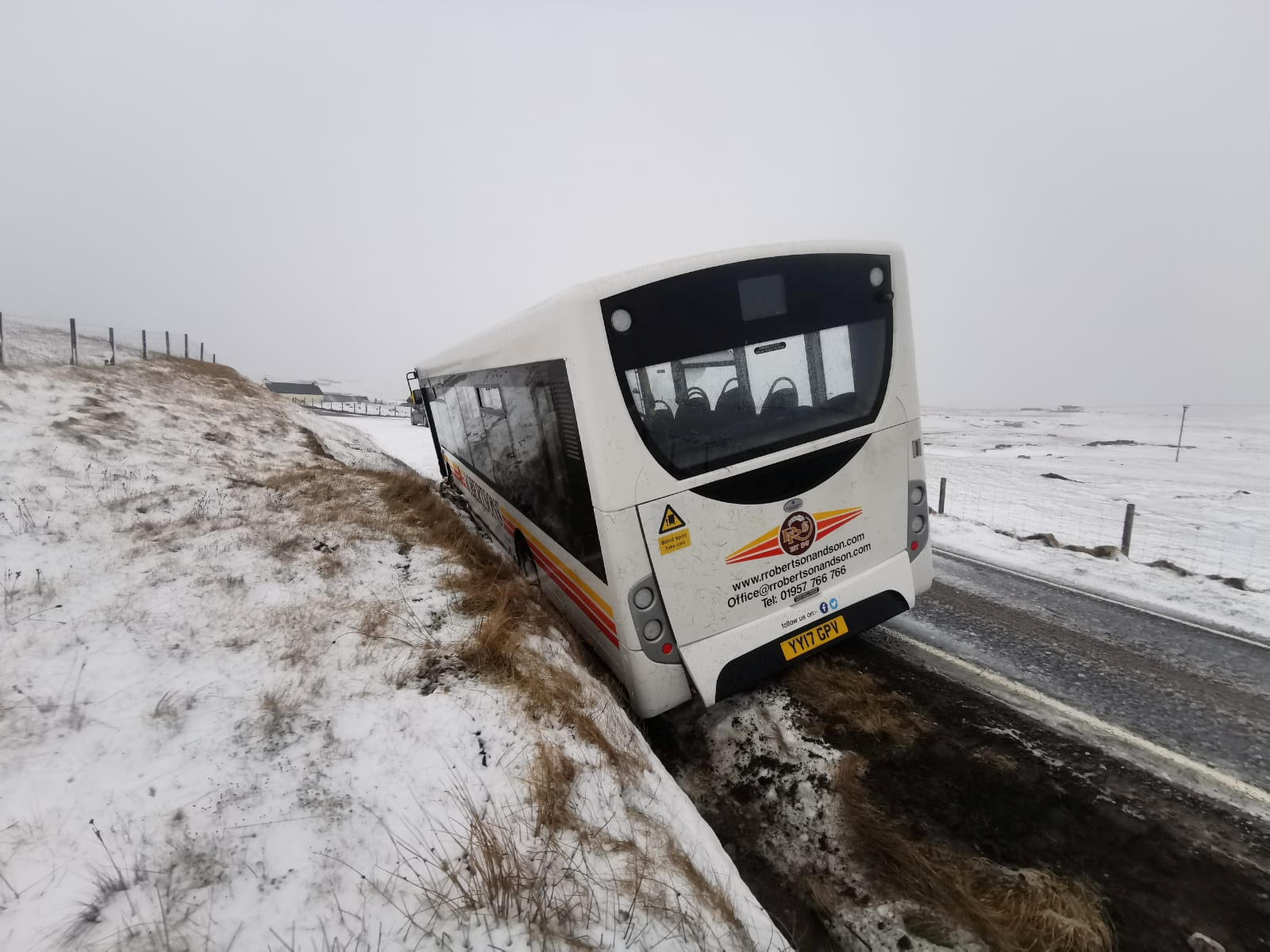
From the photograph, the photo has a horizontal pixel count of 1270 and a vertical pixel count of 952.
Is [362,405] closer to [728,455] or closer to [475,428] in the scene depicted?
[475,428]

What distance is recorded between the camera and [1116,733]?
12.1ft

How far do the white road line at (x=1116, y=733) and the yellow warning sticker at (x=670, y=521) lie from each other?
10.2 feet

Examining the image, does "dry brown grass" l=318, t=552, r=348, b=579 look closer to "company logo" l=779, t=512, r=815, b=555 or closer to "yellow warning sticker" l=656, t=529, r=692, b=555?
"yellow warning sticker" l=656, t=529, r=692, b=555

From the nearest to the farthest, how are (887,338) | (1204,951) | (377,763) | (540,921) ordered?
1. (540,921)
2. (1204,951)
3. (377,763)
4. (887,338)

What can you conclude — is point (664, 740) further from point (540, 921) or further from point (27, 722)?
point (27, 722)

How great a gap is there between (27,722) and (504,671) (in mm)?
2544

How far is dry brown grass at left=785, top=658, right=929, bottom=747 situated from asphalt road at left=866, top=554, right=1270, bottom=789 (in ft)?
3.33

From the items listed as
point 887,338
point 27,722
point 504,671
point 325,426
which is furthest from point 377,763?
point 325,426

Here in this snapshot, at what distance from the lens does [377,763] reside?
2.79 meters

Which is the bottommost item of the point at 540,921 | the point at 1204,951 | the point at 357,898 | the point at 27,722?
the point at 1204,951

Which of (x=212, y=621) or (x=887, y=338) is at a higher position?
(x=887, y=338)

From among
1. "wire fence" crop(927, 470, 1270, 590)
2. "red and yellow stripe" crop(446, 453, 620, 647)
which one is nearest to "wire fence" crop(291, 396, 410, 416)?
"wire fence" crop(927, 470, 1270, 590)

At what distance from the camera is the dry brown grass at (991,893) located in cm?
235

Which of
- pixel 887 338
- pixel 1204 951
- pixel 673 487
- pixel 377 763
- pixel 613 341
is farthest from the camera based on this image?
pixel 887 338
